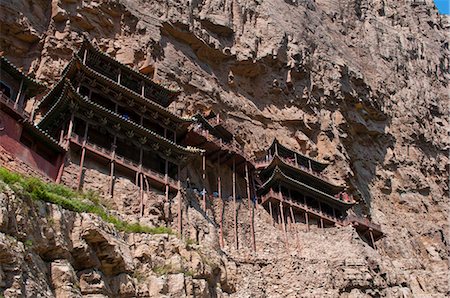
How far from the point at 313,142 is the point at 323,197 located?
6.60 metres

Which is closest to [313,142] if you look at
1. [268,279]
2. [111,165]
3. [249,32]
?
[249,32]

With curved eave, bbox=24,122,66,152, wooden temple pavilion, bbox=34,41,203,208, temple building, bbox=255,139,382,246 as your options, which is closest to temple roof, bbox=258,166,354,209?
temple building, bbox=255,139,382,246

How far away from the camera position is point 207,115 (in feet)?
116

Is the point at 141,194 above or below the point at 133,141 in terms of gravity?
below

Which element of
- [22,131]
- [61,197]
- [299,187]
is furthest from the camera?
[299,187]

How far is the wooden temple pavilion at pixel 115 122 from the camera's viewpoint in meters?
24.7

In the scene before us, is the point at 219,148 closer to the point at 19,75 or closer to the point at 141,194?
the point at 141,194

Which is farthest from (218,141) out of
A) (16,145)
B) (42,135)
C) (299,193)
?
(16,145)

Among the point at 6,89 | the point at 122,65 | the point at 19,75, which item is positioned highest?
the point at 122,65

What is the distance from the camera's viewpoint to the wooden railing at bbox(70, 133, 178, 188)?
24.1m

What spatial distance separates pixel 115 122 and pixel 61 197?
990cm

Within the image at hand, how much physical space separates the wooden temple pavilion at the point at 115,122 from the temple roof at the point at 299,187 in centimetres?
755

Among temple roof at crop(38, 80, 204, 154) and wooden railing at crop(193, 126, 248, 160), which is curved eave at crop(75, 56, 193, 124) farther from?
wooden railing at crop(193, 126, 248, 160)

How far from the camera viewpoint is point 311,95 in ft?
141
